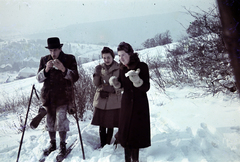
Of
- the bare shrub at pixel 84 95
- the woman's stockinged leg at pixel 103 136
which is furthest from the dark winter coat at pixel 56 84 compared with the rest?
the bare shrub at pixel 84 95

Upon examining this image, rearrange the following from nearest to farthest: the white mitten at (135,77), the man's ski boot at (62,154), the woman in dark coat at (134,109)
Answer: the white mitten at (135,77) < the woman in dark coat at (134,109) < the man's ski boot at (62,154)

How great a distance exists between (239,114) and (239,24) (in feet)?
9.03

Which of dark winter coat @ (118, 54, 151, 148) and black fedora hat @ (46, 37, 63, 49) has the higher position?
black fedora hat @ (46, 37, 63, 49)

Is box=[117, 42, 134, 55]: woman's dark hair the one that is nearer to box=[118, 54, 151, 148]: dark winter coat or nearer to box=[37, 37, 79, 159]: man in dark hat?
box=[118, 54, 151, 148]: dark winter coat

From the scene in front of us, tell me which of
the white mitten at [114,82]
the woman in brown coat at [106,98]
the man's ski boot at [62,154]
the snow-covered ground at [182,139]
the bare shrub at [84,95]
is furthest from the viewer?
the bare shrub at [84,95]

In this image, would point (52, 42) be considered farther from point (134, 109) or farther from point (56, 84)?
point (134, 109)

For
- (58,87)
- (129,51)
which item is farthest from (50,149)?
(129,51)

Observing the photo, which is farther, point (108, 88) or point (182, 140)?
point (108, 88)

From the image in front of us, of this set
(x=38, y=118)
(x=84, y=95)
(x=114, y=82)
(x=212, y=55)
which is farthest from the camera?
(x=84, y=95)

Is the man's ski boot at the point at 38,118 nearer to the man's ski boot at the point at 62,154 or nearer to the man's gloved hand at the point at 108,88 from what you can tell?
the man's ski boot at the point at 62,154

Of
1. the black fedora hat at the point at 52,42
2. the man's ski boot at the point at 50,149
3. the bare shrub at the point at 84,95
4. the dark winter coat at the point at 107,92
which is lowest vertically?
the man's ski boot at the point at 50,149

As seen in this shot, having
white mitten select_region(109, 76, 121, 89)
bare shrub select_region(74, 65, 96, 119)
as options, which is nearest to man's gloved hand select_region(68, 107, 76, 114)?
white mitten select_region(109, 76, 121, 89)

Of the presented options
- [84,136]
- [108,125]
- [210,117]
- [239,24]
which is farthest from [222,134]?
[84,136]

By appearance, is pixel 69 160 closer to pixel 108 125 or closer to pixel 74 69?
pixel 108 125
